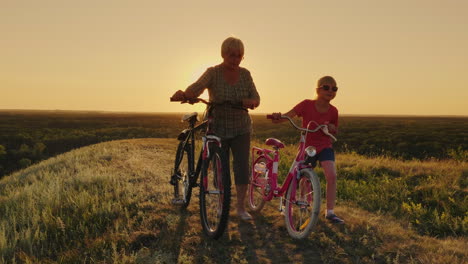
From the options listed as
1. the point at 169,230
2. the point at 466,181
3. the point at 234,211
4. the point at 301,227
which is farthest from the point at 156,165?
the point at 466,181

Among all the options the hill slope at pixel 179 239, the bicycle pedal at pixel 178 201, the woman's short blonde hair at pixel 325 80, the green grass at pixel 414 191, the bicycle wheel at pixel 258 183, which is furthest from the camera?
the green grass at pixel 414 191

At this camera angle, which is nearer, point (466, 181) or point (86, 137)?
point (466, 181)

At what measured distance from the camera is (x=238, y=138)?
16.7 feet

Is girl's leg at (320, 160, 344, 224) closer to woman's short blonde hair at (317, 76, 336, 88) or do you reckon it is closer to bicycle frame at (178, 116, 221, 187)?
woman's short blonde hair at (317, 76, 336, 88)

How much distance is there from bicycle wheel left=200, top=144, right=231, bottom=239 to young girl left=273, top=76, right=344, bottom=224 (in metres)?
0.89

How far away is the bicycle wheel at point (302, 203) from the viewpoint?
423 cm

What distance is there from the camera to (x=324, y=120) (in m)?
4.93

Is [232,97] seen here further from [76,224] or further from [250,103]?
[76,224]

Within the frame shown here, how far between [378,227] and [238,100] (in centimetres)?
250

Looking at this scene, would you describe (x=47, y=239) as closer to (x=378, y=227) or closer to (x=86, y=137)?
(x=378, y=227)

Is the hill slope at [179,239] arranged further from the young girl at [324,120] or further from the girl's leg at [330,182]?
the young girl at [324,120]

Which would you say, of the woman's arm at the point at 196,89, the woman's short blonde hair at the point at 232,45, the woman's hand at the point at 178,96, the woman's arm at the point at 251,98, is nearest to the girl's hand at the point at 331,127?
the woman's arm at the point at 251,98

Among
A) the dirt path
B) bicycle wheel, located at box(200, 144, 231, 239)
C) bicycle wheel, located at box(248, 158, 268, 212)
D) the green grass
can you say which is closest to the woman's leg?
bicycle wheel, located at box(248, 158, 268, 212)

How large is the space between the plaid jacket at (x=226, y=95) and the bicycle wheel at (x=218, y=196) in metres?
0.45
